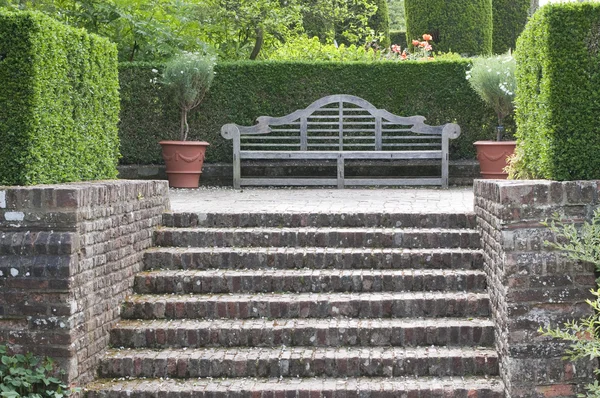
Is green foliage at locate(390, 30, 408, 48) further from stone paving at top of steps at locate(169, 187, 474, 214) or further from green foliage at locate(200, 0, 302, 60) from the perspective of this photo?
stone paving at top of steps at locate(169, 187, 474, 214)

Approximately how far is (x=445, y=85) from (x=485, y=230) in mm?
6199

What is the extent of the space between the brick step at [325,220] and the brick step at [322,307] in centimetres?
109

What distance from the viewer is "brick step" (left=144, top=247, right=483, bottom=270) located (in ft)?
20.9

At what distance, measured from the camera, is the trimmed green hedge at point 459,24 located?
1739 cm

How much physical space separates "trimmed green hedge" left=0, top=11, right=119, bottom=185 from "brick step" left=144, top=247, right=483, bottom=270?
99 cm

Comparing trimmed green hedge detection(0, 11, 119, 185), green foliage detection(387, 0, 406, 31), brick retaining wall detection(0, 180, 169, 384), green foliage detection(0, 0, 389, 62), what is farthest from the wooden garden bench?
green foliage detection(387, 0, 406, 31)

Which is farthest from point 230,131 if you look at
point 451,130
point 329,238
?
point 329,238

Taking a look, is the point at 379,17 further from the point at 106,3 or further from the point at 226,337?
the point at 226,337

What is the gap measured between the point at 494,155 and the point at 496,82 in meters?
1.03

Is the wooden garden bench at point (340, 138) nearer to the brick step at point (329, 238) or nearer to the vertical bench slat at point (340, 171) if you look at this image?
the vertical bench slat at point (340, 171)

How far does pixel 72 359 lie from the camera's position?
197 inches

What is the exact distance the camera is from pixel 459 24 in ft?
57.1

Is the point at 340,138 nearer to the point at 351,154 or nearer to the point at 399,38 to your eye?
the point at 351,154

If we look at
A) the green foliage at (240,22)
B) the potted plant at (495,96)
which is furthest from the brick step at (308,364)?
the green foliage at (240,22)
